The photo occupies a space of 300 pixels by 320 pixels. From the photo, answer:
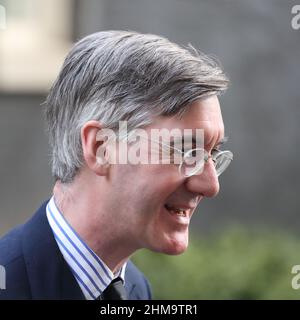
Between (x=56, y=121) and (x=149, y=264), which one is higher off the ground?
(x=56, y=121)

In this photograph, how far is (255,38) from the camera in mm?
4770

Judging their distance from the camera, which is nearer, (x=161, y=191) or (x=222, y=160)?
(x=161, y=191)

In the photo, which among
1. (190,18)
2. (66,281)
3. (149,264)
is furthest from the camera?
(190,18)

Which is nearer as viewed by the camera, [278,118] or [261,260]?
[261,260]

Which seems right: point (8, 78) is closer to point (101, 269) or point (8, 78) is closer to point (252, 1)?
point (252, 1)

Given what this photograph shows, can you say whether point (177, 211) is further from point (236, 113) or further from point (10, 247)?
point (236, 113)

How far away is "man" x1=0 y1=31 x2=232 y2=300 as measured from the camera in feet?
5.84

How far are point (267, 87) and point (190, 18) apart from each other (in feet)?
2.12

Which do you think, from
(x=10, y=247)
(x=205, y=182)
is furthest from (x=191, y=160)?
(x=10, y=247)

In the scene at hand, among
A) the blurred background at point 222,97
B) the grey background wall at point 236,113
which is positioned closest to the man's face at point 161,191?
the blurred background at point 222,97

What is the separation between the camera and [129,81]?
179 cm

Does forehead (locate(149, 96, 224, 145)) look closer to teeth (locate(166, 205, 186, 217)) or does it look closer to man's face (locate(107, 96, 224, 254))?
man's face (locate(107, 96, 224, 254))

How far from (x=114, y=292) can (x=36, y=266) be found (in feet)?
0.69
